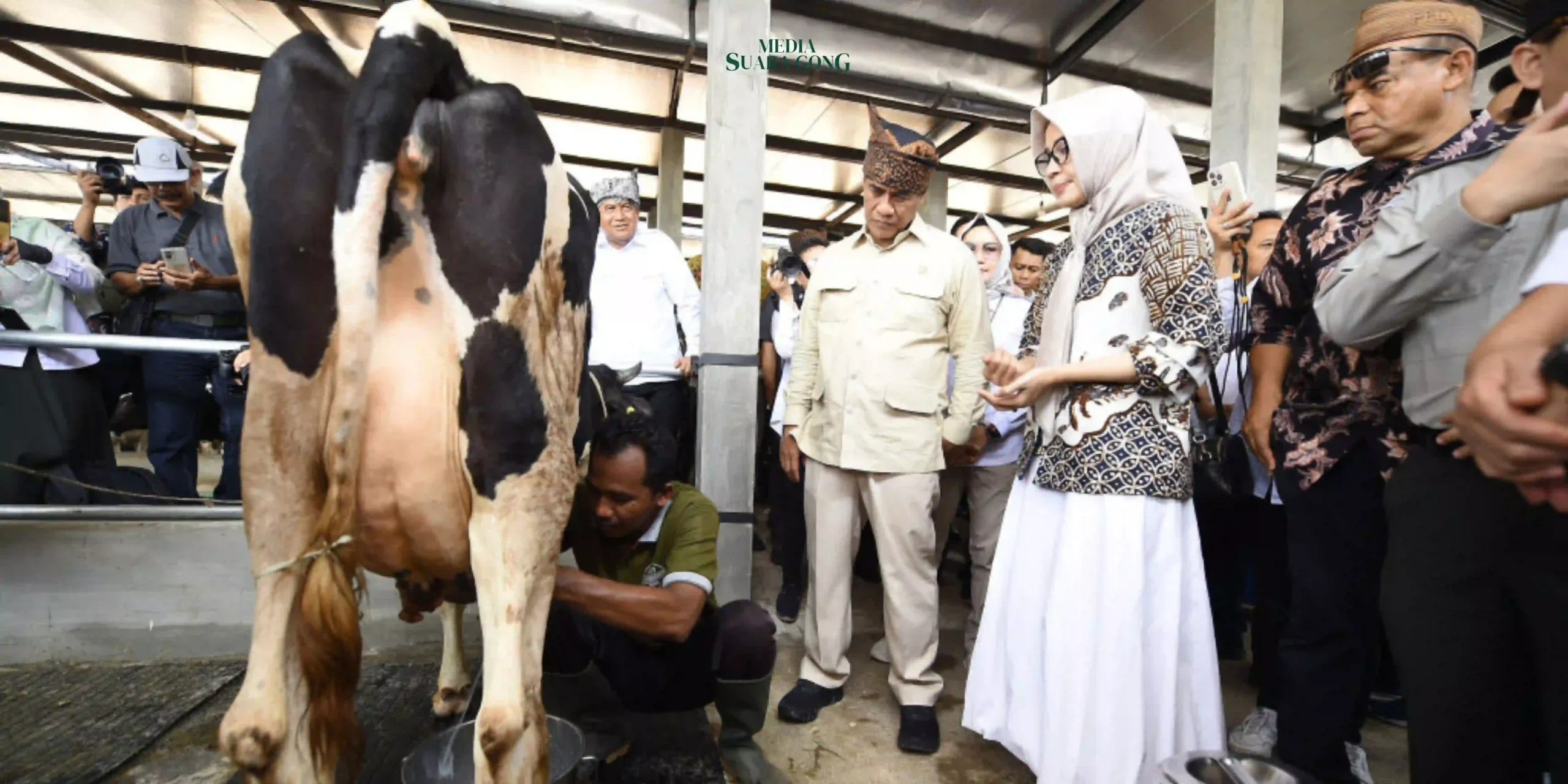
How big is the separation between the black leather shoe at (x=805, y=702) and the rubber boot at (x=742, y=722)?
304 mm

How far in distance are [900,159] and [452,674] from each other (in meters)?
2.08

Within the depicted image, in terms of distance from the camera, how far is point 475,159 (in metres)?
1.25

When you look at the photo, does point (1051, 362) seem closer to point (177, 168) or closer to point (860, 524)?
point (860, 524)

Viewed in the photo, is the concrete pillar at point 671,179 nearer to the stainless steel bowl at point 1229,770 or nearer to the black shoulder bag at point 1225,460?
the black shoulder bag at point 1225,460

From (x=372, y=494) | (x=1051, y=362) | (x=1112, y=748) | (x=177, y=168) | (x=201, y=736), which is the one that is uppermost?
(x=177, y=168)

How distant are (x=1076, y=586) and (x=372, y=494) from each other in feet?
4.97

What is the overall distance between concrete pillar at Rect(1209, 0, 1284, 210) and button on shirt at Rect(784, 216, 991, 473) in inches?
110

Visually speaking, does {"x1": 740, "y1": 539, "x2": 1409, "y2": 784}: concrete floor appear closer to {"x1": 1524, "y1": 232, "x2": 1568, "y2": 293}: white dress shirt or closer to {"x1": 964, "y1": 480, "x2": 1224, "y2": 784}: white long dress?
{"x1": 964, "y1": 480, "x2": 1224, "y2": 784}: white long dress

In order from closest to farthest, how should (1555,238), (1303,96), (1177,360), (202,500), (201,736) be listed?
(1555,238) < (1177,360) < (201,736) < (202,500) < (1303,96)

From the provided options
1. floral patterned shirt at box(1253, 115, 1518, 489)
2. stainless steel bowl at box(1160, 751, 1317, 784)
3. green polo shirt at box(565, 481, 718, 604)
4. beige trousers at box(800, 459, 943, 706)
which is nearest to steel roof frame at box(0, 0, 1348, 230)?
beige trousers at box(800, 459, 943, 706)

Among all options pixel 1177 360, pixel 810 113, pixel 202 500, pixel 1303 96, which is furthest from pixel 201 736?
pixel 1303 96

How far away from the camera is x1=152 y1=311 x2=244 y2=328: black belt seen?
311 cm

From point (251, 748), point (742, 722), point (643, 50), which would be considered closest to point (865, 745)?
point (742, 722)

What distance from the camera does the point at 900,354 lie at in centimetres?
234
